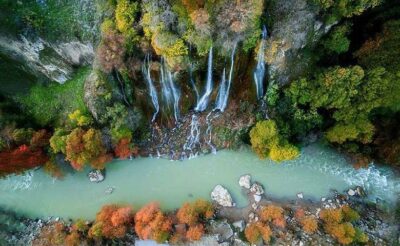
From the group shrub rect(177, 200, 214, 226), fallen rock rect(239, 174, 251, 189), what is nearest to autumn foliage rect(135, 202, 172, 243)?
shrub rect(177, 200, 214, 226)

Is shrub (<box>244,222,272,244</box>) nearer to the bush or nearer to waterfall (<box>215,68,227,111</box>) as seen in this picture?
the bush

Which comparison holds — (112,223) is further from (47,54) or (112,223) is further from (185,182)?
(47,54)

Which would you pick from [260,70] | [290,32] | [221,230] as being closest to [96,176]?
[221,230]

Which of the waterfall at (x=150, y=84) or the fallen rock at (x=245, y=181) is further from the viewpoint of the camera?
the fallen rock at (x=245, y=181)

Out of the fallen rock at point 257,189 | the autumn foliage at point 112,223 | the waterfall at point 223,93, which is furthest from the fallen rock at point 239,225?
the waterfall at point 223,93

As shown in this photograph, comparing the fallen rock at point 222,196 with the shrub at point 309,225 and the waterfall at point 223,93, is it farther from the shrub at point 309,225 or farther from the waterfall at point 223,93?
the waterfall at point 223,93

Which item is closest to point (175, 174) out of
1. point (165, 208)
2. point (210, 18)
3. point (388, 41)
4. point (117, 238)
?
point (165, 208)
